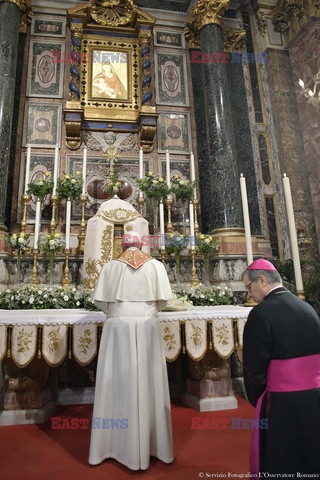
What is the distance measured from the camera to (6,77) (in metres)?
7.24

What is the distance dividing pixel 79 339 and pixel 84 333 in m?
0.09

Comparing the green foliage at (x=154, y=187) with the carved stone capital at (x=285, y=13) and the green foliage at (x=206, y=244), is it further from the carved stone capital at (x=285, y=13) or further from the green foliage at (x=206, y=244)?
the carved stone capital at (x=285, y=13)

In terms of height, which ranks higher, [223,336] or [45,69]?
[45,69]

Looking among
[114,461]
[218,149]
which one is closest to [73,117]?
[218,149]

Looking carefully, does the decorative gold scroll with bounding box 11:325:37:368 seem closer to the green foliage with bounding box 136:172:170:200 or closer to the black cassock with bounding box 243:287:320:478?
the black cassock with bounding box 243:287:320:478

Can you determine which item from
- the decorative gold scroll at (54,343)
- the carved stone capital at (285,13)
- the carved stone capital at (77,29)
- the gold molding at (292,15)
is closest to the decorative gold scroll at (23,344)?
the decorative gold scroll at (54,343)

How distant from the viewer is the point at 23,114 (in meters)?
8.10

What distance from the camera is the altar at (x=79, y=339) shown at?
4035mm

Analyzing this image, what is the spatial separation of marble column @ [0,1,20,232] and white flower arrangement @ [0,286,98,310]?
2.10m

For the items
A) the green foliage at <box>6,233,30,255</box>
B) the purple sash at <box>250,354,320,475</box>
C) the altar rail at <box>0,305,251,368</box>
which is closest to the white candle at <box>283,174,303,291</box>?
the altar rail at <box>0,305,251,368</box>

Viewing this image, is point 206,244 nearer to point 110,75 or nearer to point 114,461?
point 114,461

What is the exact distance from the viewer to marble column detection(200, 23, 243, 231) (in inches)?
287

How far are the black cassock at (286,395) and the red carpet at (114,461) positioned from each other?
1.01 meters

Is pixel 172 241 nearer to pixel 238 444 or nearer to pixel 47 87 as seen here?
pixel 238 444
